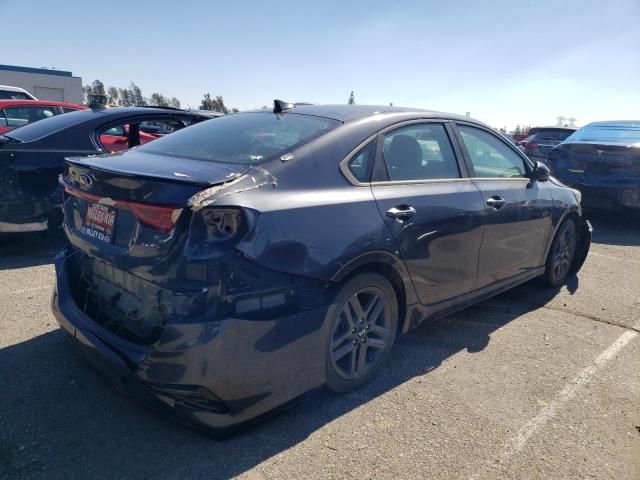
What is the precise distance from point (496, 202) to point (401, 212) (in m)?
1.15

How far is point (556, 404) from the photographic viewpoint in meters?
2.86

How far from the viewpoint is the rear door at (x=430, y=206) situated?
2871 millimetres

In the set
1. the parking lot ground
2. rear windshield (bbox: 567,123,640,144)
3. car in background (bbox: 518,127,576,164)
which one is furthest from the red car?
car in background (bbox: 518,127,576,164)

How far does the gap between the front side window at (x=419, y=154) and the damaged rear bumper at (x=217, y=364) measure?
1122 millimetres

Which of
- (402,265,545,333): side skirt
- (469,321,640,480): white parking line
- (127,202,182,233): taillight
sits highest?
(127,202,182,233): taillight

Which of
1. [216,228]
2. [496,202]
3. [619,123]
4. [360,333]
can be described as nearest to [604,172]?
[619,123]

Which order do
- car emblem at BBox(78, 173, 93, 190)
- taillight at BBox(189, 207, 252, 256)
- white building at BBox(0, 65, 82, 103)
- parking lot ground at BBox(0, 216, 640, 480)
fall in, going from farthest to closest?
white building at BBox(0, 65, 82, 103) → car emblem at BBox(78, 173, 93, 190) → parking lot ground at BBox(0, 216, 640, 480) → taillight at BBox(189, 207, 252, 256)

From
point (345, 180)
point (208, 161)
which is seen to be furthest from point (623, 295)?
point (208, 161)

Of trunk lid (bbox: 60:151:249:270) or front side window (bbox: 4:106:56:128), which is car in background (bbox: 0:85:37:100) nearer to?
front side window (bbox: 4:106:56:128)

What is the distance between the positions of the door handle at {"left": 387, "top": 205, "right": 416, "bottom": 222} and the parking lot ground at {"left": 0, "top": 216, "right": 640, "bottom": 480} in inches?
40.2

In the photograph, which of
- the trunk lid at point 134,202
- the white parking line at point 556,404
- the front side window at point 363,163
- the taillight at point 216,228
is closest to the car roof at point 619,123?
the white parking line at point 556,404

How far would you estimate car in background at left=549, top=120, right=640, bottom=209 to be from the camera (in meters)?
7.21

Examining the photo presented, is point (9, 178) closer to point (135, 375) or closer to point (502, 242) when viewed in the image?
point (135, 375)

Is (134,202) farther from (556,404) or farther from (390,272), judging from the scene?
(556,404)
